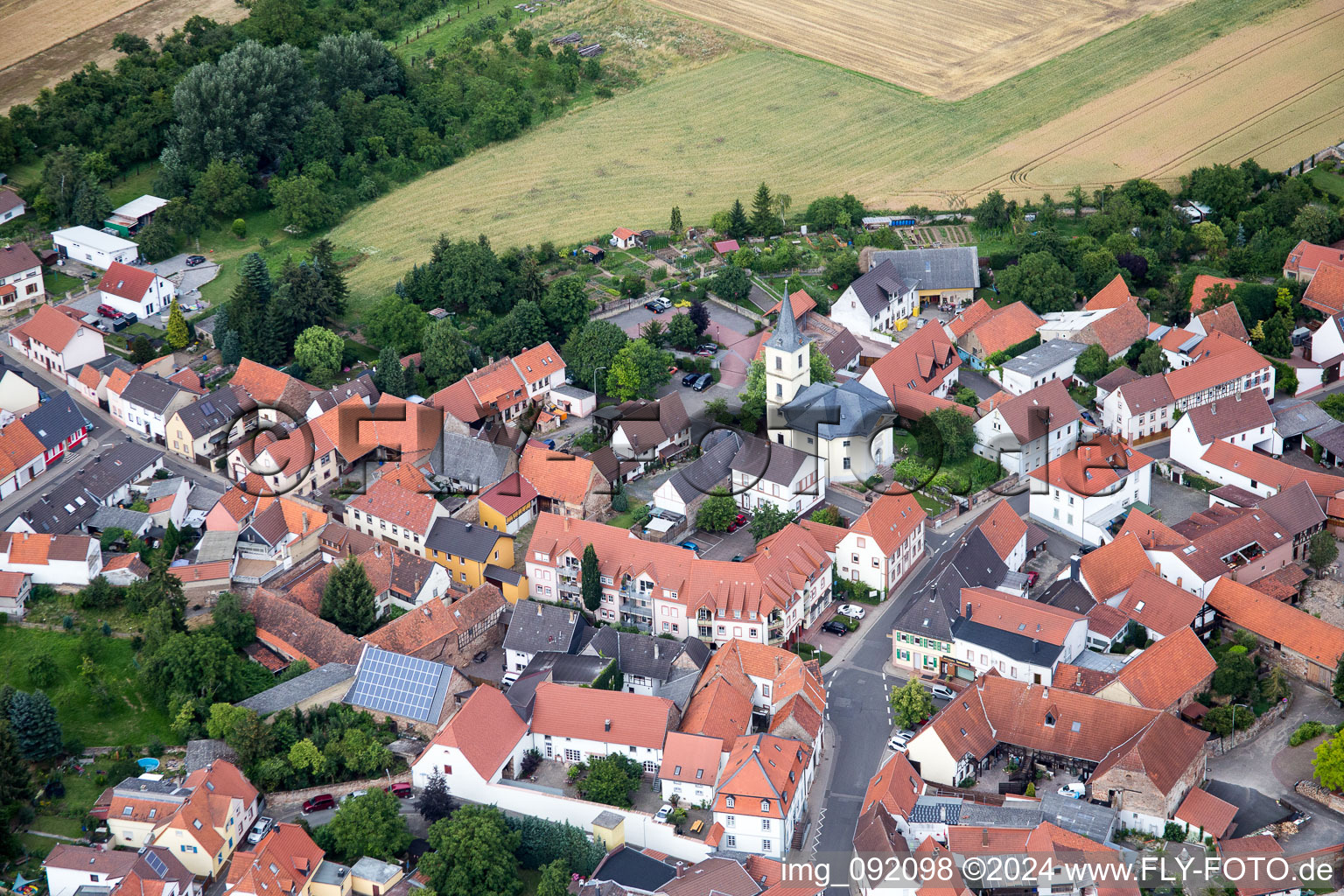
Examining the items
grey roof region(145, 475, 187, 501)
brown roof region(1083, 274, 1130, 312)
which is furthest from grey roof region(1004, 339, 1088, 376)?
grey roof region(145, 475, 187, 501)

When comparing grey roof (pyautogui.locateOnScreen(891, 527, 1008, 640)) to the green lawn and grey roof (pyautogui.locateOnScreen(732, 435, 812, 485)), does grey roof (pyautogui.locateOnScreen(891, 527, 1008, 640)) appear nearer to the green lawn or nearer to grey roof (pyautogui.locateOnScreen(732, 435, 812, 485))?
grey roof (pyautogui.locateOnScreen(732, 435, 812, 485))

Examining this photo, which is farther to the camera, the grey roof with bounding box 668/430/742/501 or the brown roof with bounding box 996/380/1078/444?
the brown roof with bounding box 996/380/1078/444

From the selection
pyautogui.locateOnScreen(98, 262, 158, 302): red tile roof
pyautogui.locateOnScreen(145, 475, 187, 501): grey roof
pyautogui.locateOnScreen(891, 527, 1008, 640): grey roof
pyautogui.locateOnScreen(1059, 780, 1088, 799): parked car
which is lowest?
pyautogui.locateOnScreen(1059, 780, 1088, 799): parked car

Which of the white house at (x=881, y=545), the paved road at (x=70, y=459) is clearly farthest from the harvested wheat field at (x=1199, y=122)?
the paved road at (x=70, y=459)

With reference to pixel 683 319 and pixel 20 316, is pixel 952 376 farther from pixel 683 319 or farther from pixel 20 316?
pixel 20 316

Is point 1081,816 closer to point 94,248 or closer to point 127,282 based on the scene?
point 127,282

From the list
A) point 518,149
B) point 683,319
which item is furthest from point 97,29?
point 683,319

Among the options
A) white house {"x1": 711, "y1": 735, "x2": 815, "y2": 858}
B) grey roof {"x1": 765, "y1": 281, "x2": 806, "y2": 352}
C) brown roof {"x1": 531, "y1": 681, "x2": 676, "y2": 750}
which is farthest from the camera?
grey roof {"x1": 765, "y1": 281, "x2": 806, "y2": 352}
